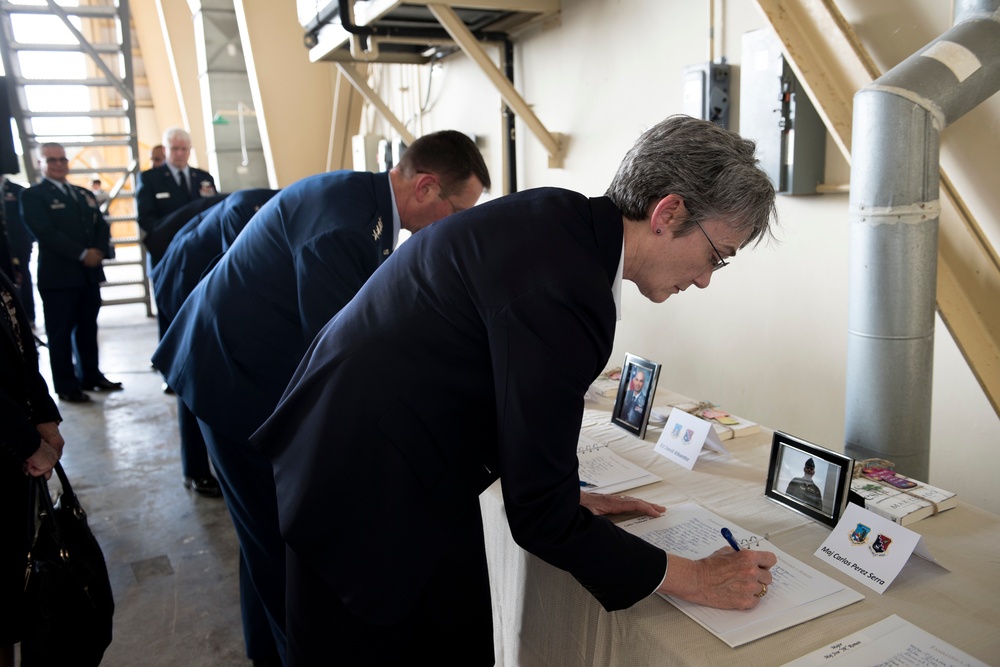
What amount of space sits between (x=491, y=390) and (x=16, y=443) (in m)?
1.28

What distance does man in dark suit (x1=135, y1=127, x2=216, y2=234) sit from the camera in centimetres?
493

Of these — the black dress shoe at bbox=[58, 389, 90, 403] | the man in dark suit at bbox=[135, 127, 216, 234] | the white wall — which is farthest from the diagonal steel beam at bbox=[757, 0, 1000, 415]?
the black dress shoe at bbox=[58, 389, 90, 403]

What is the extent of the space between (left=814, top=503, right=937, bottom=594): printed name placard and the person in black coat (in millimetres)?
1718

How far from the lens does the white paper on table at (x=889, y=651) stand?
0.97 meters

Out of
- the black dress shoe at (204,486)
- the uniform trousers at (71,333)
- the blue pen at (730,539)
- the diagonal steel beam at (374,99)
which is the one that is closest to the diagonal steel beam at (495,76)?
the diagonal steel beam at (374,99)

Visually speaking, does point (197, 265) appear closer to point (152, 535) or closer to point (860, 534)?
point (152, 535)

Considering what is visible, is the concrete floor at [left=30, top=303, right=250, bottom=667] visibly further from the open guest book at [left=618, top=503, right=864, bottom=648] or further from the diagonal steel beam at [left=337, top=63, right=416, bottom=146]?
the diagonal steel beam at [left=337, top=63, right=416, bottom=146]

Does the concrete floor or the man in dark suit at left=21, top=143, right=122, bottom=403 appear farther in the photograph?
the man in dark suit at left=21, top=143, right=122, bottom=403

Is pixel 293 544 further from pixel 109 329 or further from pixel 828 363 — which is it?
pixel 109 329

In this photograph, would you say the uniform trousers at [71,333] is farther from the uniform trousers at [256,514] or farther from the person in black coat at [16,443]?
the uniform trousers at [256,514]

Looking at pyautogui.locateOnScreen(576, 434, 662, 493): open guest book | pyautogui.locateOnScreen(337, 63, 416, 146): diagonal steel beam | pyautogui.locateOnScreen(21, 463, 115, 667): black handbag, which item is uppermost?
pyautogui.locateOnScreen(337, 63, 416, 146): diagonal steel beam

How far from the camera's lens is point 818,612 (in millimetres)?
1086

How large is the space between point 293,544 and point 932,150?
1.38 m

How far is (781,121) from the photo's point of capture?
2.18 meters
